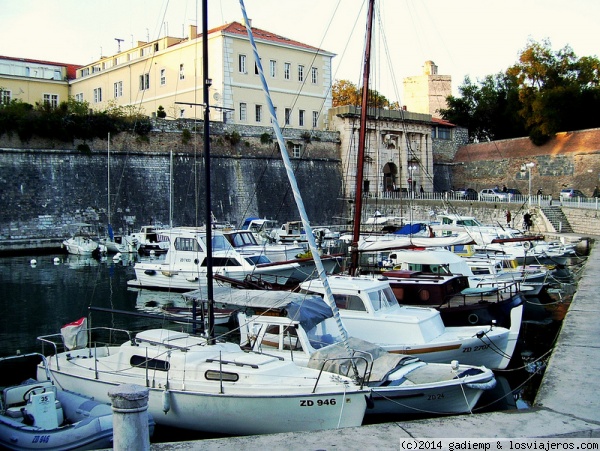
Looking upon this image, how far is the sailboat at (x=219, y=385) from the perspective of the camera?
877 cm

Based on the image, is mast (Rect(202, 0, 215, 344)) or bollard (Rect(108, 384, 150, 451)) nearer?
bollard (Rect(108, 384, 150, 451))

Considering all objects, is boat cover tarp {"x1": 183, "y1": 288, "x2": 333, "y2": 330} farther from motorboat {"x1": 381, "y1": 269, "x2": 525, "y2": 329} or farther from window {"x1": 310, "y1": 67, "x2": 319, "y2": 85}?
window {"x1": 310, "y1": 67, "x2": 319, "y2": 85}

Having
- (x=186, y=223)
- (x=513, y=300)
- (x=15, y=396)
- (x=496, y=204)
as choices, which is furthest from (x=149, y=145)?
(x=15, y=396)

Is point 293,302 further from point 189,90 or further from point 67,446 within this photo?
point 189,90

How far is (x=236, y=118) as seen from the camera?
4322 cm

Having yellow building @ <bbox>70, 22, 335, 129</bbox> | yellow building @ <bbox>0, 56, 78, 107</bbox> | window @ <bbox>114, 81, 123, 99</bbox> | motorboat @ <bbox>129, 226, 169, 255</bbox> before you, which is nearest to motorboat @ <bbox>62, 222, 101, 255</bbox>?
motorboat @ <bbox>129, 226, 169, 255</bbox>

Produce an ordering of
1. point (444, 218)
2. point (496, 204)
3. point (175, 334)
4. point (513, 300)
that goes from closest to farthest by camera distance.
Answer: point (175, 334) < point (513, 300) < point (444, 218) < point (496, 204)

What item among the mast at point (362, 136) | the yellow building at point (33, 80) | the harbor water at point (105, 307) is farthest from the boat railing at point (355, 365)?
the yellow building at point (33, 80)

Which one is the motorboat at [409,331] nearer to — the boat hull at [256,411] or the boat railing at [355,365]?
the boat railing at [355,365]

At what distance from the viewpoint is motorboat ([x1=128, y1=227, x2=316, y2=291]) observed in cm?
2269

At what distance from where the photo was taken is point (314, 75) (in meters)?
47.6

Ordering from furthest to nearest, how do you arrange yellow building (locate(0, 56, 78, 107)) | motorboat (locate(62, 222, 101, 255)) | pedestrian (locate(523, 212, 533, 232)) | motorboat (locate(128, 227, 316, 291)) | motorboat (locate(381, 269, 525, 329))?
yellow building (locate(0, 56, 78, 107)) < pedestrian (locate(523, 212, 533, 232)) < motorboat (locate(62, 222, 101, 255)) < motorboat (locate(128, 227, 316, 291)) < motorboat (locate(381, 269, 525, 329))

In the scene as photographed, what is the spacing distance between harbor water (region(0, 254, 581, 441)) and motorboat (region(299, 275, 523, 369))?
0.61 meters

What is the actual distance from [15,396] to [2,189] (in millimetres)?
26508
